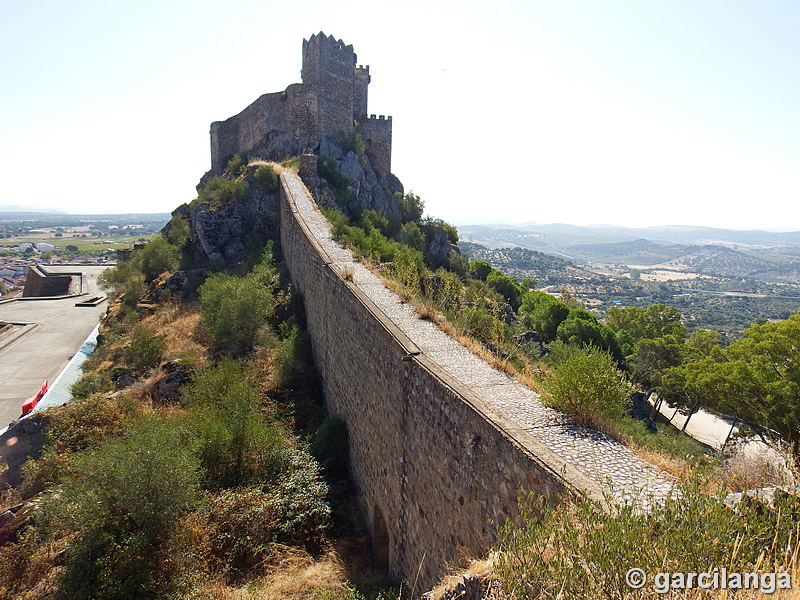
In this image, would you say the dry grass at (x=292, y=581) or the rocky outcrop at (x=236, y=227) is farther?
the rocky outcrop at (x=236, y=227)

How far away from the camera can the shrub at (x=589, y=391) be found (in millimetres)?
5301

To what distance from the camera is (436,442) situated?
5605 millimetres

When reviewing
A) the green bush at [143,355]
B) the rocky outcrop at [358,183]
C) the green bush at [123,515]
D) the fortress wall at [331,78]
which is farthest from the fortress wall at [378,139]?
the green bush at [123,515]

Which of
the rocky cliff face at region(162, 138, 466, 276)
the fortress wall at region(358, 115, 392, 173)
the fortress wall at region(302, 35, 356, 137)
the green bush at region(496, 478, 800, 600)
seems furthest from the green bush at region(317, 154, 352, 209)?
the green bush at region(496, 478, 800, 600)

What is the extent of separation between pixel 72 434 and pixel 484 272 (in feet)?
101

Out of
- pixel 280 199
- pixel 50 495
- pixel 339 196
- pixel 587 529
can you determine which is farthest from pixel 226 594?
pixel 339 196

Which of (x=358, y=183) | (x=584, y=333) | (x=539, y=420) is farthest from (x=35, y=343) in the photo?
(x=539, y=420)

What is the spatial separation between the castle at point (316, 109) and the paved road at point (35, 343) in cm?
1562

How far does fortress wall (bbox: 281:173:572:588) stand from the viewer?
4559 millimetres

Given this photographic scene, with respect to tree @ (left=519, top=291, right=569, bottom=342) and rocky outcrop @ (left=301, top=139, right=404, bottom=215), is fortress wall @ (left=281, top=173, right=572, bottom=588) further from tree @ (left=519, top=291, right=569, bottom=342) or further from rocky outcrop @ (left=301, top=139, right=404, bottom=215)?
tree @ (left=519, top=291, right=569, bottom=342)

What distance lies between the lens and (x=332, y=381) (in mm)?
10508

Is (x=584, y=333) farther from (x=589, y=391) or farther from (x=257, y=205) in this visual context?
(x=589, y=391)

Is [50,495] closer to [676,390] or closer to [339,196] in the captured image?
[339,196]

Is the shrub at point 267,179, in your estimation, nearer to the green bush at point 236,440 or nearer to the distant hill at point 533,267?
the green bush at point 236,440
